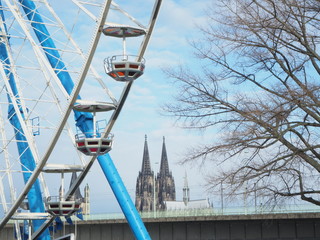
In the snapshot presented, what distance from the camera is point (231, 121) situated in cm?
2064

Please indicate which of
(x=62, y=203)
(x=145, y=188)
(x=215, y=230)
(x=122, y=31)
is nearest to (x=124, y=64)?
(x=122, y=31)

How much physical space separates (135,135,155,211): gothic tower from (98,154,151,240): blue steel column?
15697 centimetres

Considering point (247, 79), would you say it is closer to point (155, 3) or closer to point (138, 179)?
point (155, 3)

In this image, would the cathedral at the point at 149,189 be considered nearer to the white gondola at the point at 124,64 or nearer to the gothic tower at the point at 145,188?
the gothic tower at the point at 145,188

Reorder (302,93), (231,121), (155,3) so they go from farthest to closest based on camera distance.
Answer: (155,3)
(231,121)
(302,93)

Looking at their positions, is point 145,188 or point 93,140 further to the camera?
point 145,188

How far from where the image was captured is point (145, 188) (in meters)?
194

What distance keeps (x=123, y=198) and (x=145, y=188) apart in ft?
527

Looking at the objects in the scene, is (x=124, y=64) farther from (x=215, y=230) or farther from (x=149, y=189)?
(x=149, y=189)

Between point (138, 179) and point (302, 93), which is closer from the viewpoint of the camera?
point (302, 93)

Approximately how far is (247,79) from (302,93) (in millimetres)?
3092

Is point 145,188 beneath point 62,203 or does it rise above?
above

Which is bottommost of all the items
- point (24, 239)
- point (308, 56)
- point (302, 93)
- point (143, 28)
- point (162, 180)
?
point (24, 239)

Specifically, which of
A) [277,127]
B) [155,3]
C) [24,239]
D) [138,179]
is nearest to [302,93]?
[277,127]
